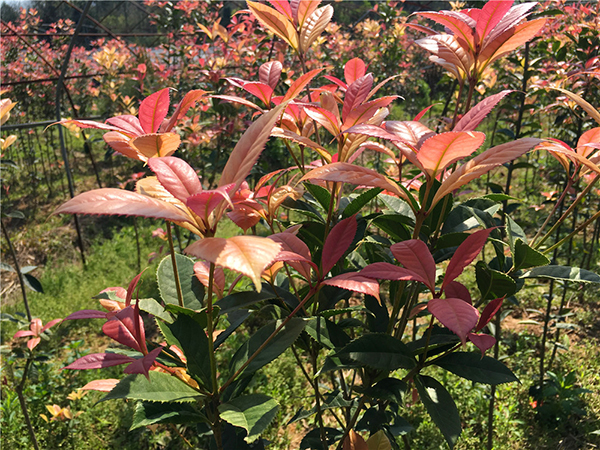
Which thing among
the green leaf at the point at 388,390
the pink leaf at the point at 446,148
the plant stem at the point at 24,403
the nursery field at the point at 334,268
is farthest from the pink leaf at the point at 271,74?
the plant stem at the point at 24,403

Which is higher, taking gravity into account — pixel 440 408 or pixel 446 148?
pixel 446 148

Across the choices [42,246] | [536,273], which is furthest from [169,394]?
[42,246]

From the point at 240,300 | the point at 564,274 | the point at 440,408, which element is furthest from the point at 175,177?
the point at 564,274

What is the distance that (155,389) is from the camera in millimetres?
673

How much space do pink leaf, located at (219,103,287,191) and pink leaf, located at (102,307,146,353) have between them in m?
0.34

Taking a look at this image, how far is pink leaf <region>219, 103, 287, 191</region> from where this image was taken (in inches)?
21.2

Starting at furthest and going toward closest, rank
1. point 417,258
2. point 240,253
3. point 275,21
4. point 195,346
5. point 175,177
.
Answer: point 275,21 < point 195,346 < point 417,258 < point 175,177 < point 240,253

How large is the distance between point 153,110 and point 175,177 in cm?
26

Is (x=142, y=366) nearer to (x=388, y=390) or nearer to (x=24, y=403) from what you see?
(x=388, y=390)

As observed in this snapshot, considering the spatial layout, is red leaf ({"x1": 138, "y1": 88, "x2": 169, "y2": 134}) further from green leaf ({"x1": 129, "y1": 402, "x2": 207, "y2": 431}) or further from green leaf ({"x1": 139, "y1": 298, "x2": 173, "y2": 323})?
green leaf ({"x1": 129, "y1": 402, "x2": 207, "y2": 431})

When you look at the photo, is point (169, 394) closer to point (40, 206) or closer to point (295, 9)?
point (295, 9)

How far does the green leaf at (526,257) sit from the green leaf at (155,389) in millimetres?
616

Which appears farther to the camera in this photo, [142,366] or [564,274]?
[564,274]

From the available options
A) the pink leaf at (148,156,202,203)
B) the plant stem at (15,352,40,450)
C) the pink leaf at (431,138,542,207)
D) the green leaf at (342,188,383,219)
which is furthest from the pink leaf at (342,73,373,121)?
the plant stem at (15,352,40,450)
